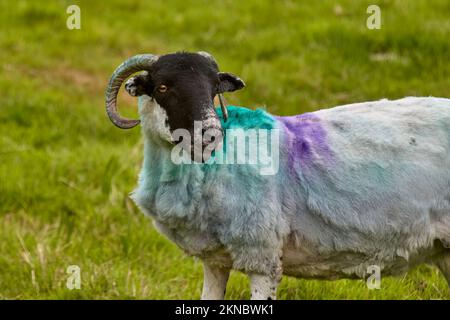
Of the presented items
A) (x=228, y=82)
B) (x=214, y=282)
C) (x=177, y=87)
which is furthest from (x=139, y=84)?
(x=214, y=282)

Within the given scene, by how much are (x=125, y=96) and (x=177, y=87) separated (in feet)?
20.4

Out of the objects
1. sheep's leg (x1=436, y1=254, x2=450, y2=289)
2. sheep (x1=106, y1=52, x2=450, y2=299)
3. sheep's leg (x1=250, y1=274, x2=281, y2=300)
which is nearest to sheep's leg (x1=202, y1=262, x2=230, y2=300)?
sheep (x1=106, y1=52, x2=450, y2=299)

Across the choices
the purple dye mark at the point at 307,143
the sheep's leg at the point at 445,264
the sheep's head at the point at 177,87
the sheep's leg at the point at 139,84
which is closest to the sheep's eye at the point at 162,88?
the sheep's head at the point at 177,87

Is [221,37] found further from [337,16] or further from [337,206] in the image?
[337,206]

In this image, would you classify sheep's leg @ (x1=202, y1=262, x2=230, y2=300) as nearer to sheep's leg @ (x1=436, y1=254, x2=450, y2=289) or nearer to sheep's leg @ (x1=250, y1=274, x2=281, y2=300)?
sheep's leg @ (x1=250, y1=274, x2=281, y2=300)

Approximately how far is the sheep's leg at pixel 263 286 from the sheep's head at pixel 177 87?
0.88 m

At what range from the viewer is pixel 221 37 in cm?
1190

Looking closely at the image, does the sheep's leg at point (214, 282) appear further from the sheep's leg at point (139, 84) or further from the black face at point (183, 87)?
the sheep's leg at point (139, 84)

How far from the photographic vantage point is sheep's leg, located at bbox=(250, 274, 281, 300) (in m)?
4.78

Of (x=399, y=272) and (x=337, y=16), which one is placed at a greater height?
(x=337, y=16)

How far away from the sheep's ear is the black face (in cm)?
8

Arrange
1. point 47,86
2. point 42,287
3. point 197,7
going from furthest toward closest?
1. point 197,7
2. point 47,86
3. point 42,287
